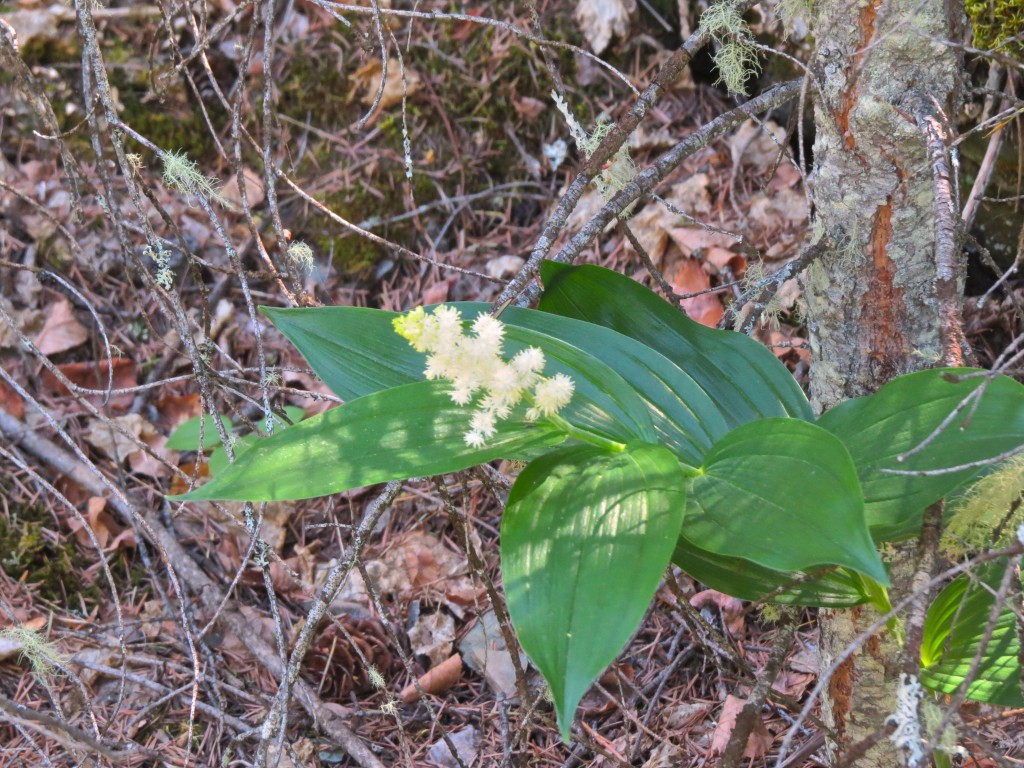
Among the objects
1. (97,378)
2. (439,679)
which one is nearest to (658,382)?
(439,679)

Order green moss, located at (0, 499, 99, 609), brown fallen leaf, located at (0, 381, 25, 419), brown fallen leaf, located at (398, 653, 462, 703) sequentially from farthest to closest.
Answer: brown fallen leaf, located at (0, 381, 25, 419) < green moss, located at (0, 499, 99, 609) < brown fallen leaf, located at (398, 653, 462, 703)

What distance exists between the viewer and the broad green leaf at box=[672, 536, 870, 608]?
1189 millimetres

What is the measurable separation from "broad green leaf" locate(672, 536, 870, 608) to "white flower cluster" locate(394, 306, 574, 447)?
0.38 metres

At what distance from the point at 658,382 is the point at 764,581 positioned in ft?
1.09

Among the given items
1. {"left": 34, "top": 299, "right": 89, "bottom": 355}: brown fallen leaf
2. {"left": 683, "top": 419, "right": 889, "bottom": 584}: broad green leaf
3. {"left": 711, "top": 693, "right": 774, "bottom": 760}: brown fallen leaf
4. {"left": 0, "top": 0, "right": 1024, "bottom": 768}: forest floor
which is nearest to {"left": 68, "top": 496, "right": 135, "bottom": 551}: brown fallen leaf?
{"left": 0, "top": 0, "right": 1024, "bottom": 768}: forest floor

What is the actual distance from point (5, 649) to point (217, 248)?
1383 mm

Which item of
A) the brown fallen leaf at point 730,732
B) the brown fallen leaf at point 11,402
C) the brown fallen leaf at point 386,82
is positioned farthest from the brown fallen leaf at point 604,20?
the brown fallen leaf at point 11,402

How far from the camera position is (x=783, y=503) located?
966 mm

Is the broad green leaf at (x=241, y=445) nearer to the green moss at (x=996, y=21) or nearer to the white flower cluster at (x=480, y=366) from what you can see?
the white flower cluster at (x=480, y=366)

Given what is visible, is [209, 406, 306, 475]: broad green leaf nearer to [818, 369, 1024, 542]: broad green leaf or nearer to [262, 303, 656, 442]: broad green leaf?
[262, 303, 656, 442]: broad green leaf

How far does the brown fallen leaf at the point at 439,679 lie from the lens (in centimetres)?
188

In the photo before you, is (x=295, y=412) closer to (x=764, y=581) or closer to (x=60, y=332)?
(x=60, y=332)

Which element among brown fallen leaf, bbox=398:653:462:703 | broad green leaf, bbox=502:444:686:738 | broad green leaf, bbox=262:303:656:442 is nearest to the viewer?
broad green leaf, bbox=502:444:686:738

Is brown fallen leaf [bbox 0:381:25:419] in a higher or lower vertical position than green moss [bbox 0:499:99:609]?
higher
